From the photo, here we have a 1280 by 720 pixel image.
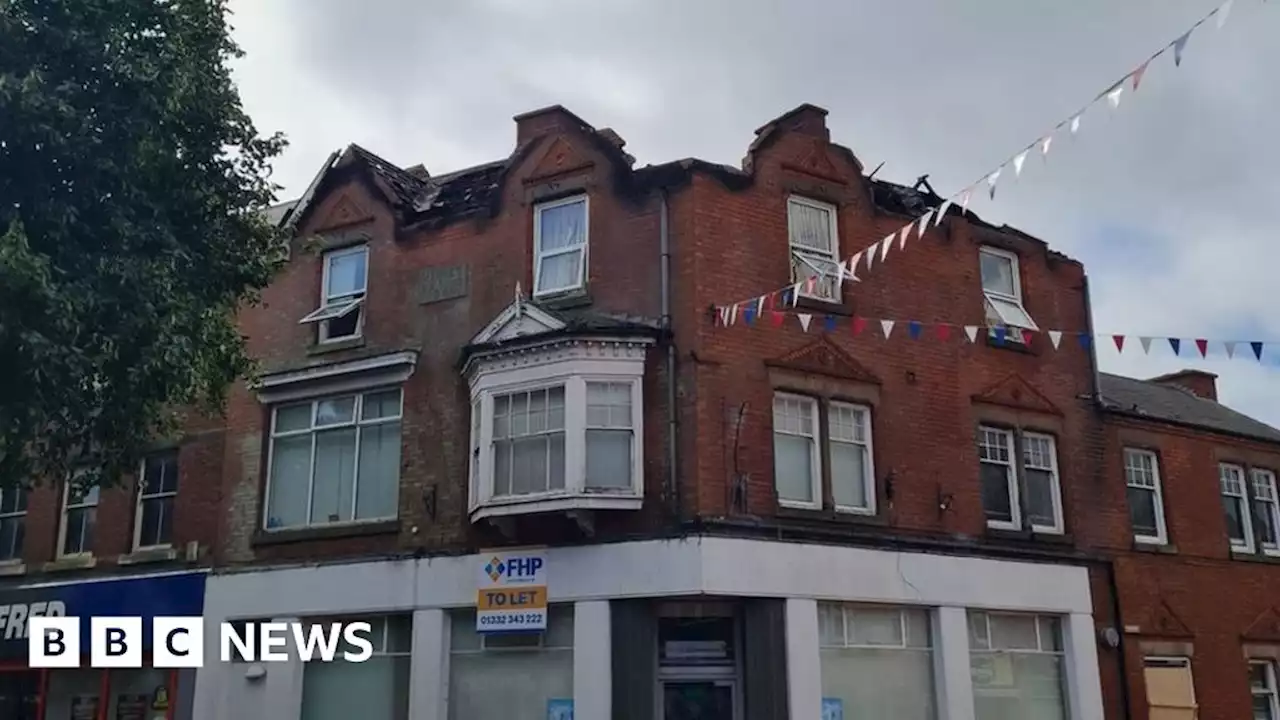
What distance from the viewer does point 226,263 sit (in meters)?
14.9

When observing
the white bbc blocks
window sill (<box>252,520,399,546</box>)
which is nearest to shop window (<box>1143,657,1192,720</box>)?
window sill (<box>252,520,399,546</box>)

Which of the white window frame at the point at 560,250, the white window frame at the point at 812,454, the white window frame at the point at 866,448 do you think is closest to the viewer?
the white window frame at the point at 812,454

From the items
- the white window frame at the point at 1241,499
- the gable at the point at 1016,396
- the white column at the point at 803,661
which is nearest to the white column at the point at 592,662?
the white column at the point at 803,661

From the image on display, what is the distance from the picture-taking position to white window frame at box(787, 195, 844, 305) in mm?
17641

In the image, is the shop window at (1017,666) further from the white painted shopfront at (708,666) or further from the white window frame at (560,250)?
the white window frame at (560,250)

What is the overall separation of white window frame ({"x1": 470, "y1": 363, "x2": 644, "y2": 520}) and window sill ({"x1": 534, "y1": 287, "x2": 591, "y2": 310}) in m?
1.19

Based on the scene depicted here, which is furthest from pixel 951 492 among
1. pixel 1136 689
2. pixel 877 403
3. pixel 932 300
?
pixel 1136 689

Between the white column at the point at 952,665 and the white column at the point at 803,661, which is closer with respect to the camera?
the white column at the point at 803,661

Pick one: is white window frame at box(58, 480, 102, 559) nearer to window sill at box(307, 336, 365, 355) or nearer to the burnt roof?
window sill at box(307, 336, 365, 355)

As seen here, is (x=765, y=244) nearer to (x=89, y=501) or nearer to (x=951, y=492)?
(x=951, y=492)

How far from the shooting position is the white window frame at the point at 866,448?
674 inches

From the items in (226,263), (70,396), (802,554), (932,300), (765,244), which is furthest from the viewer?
(932,300)

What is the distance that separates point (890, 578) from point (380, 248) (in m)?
9.33

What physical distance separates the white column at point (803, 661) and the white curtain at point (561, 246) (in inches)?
220
